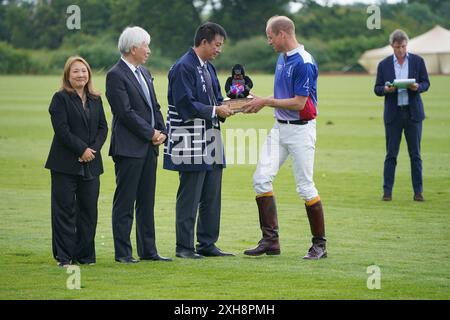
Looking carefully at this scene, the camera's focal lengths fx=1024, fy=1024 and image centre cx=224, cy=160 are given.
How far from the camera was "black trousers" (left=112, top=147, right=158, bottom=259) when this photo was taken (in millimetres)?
9500

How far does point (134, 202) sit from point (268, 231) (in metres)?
1.37

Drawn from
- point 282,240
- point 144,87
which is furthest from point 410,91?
point 144,87

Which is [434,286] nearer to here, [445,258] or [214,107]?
[445,258]

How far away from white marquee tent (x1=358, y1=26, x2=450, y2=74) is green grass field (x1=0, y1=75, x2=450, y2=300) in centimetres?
5808

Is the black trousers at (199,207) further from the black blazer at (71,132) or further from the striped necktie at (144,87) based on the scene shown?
the black blazer at (71,132)

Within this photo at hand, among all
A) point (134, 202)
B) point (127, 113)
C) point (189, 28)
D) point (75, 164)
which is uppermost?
point (189, 28)

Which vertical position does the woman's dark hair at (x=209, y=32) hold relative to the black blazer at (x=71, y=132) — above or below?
above

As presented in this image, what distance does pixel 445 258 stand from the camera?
9.79 m

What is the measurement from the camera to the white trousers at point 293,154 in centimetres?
972

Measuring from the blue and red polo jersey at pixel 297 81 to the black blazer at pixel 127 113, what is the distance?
1.31 meters

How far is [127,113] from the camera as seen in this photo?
30.6 ft

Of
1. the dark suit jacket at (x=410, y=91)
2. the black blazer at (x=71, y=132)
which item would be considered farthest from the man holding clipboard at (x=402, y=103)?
the black blazer at (x=71, y=132)

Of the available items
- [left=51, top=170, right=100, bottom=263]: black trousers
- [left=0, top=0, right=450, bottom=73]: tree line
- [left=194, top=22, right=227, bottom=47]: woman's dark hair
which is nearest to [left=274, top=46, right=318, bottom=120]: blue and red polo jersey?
[left=194, top=22, right=227, bottom=47]: woman's dark hair

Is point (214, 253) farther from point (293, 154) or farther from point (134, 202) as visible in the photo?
point (293, 154)
